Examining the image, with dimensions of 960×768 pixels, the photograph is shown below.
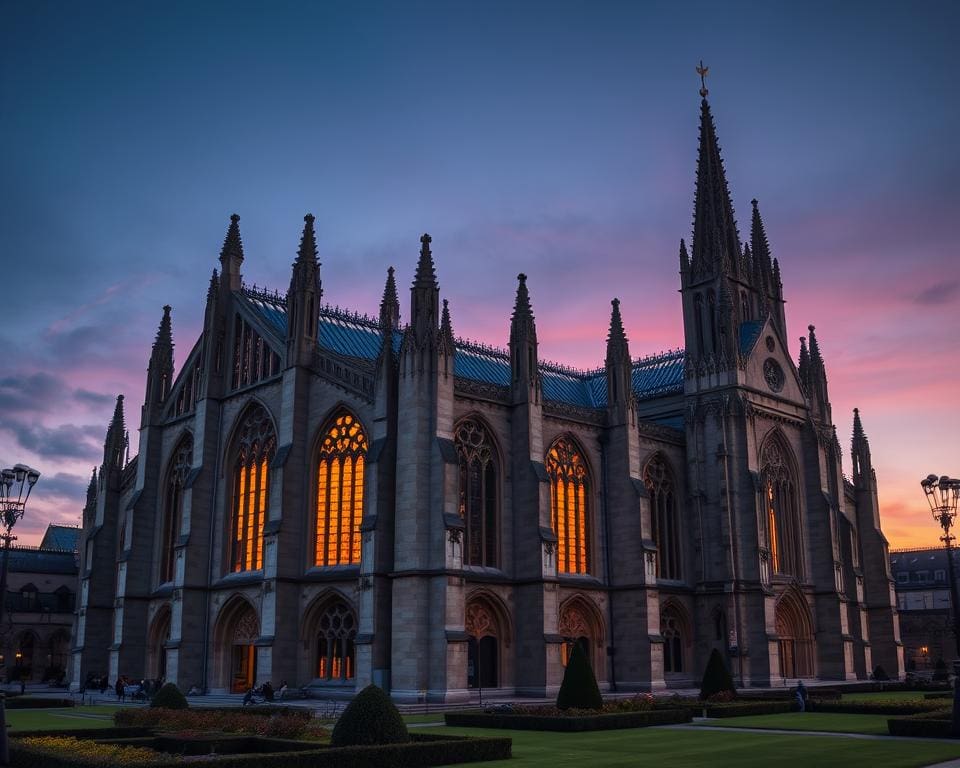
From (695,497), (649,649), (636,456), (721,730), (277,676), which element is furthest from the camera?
(695,497)

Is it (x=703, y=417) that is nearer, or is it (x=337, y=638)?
(x=337, y=638)

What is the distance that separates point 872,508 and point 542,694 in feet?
128

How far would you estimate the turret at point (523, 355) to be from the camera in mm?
54719

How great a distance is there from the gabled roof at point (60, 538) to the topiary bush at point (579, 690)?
305ft

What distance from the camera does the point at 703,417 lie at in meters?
65.8

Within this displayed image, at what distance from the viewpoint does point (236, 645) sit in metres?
54.6

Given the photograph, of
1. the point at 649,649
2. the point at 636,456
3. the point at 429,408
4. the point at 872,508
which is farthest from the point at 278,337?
the point at 872,508

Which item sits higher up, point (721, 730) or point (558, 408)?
point (558, 408)

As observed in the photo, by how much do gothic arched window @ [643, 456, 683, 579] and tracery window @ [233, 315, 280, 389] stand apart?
987 inches

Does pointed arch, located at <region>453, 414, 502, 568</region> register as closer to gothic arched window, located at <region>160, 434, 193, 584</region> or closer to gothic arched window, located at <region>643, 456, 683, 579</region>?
gothic arched window, located at <region>643, 456, 683, 579</region>

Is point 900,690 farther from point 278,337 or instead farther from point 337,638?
point 278,337

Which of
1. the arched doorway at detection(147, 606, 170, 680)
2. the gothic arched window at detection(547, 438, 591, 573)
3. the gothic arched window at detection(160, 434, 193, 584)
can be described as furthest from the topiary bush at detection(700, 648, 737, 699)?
the gothic arched window at detection(160, 434, 193, 584)

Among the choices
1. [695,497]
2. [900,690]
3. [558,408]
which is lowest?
[900,690]

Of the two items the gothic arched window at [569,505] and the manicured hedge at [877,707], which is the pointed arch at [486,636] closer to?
the gothic arched window at [569,505]
